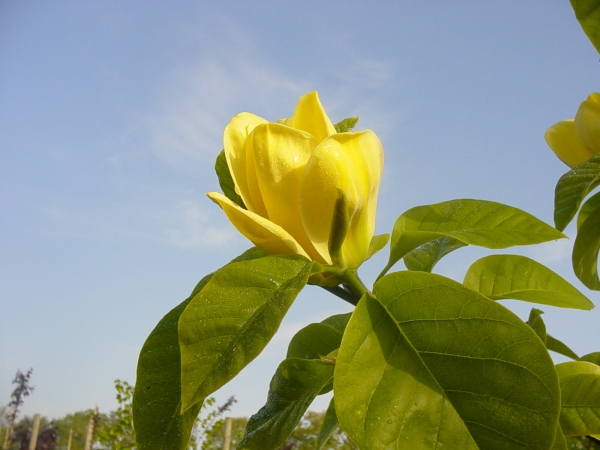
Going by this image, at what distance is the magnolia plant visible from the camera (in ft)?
1.70

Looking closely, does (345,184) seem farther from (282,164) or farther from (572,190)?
(572,190)

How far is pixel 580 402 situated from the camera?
2.42 feet

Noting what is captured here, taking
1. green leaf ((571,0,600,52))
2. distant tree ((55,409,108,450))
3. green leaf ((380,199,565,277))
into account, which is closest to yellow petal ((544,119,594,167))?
green leaf ((571,0,600,52))

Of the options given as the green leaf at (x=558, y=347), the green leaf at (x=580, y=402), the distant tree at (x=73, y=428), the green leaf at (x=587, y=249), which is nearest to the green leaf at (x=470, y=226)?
the green leaf at (x=580, y=402)

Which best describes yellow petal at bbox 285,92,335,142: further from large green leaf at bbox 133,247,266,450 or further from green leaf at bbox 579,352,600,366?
green leaf at bbox 579,352,600,366

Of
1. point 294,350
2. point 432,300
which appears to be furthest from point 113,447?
point 432,300

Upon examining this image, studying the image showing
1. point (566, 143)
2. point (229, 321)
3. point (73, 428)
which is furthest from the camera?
A: point (73, 428)

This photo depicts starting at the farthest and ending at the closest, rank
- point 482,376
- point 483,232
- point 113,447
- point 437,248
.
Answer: point 113,447
point 437,248
point 483,232
point 482,376

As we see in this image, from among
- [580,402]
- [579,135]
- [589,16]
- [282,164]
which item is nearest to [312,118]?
[282,164]

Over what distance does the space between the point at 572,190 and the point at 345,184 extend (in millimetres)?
425

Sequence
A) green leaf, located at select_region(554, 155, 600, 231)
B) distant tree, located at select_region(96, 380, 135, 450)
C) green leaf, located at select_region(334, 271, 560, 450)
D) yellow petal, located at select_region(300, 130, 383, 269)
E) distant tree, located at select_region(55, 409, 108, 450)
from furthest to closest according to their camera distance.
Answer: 1. distant tree, located at select_region(55, 409, 108, 450)
2. distant tree, located at select_region(96, 380, 135, 450)
3. green leaf, located at select_region(554, 155, 600, 231)
4. yellow petal, located at select_region(300, 130, 383, 269)
5. green leaf, located at select_region(334, 271, 560, 450)

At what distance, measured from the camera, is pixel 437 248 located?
34.3 inches

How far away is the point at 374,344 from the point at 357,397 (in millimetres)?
59

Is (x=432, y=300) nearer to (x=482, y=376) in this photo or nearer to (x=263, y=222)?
(x=482, y=376)
